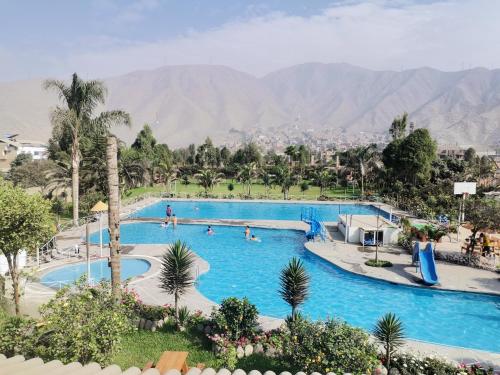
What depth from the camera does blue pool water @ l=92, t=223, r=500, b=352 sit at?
14.5 metres

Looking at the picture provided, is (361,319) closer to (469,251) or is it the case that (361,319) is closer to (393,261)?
(393,261)

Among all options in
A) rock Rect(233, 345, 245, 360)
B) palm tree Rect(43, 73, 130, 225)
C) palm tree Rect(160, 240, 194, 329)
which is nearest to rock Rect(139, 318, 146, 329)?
palm tree Rect(160, 240, 194, 329)

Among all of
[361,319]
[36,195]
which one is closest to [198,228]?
[361,319]

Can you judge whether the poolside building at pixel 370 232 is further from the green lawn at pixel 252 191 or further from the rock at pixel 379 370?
the green lawn at pixel 252 191

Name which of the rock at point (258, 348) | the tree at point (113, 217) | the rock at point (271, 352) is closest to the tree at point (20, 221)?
the tree at point (113, 217)

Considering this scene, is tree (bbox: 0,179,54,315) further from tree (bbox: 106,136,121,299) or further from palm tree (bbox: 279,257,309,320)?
palm tree (bbox: 279,257,309,320)

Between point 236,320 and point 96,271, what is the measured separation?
1098 cm

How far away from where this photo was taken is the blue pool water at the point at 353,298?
14469mm

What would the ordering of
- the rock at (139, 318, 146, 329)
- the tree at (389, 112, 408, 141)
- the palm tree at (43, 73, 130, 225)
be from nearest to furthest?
1. the rock at (139, 318, 146, 329)
2. the palm tree at (43, 73, 130, 225)
3. the tree at (389, 112, 408, 141)

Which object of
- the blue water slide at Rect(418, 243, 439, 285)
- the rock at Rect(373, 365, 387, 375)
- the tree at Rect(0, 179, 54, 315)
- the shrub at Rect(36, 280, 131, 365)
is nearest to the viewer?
the shrub at Rect(36, 280, 131, 365)

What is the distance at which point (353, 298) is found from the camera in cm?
1717

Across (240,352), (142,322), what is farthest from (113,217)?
(240,352)

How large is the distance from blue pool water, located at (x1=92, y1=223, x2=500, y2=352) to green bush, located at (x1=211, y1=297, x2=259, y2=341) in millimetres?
4481

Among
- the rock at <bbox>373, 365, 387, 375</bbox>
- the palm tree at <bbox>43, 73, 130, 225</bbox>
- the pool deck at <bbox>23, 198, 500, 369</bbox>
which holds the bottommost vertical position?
the pool deck at <bbox>23, 198, 500, 369</bbox>
